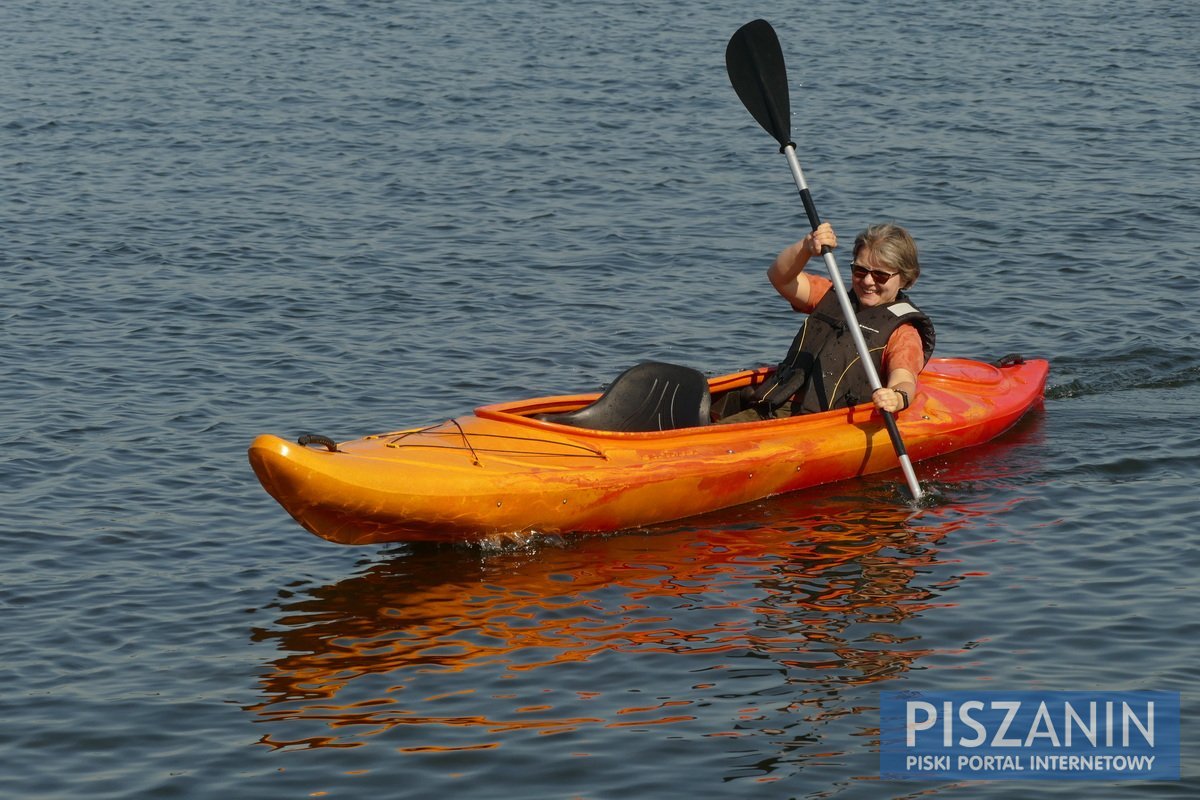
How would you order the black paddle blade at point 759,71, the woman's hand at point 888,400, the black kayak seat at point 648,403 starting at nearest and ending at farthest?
the black kayak seat at point 648,403, the woman's hand at point 888,400, the black paddle blade at point 759,71

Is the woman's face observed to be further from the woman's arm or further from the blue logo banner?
the blue logo banner

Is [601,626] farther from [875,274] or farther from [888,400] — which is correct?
[875,274]

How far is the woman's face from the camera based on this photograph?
775 cm

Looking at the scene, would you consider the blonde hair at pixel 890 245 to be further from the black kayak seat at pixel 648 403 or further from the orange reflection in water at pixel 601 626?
the orange reflection in water at pixel 601 626

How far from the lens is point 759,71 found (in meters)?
8.85

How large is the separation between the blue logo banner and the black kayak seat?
223cm

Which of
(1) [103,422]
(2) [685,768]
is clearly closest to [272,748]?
(2) [685,768]

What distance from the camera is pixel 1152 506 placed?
7.54 m

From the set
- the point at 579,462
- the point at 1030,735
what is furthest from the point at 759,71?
the point at 1030,735

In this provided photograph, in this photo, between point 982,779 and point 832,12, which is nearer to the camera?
point 982,779

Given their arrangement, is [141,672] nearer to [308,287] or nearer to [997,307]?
[308,287]

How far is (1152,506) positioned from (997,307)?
12.4 feet

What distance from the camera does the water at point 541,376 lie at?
5641 millimetres

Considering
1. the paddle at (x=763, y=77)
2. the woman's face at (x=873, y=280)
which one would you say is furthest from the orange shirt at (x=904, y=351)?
the paddle at (x=763, y=77)
